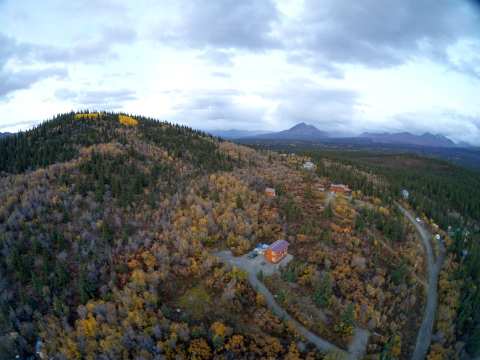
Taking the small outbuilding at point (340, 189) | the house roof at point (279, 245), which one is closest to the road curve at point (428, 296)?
the small outbuilding at point (340, 189)

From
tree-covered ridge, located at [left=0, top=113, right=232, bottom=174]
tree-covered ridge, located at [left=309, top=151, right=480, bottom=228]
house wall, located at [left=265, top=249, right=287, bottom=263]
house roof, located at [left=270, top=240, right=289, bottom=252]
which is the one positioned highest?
tree-covered ridge, located at [left=0, top=113, right=232, bottom=174]

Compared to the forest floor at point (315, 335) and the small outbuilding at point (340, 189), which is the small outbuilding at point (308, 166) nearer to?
the small outbuilding at point (340, 189)

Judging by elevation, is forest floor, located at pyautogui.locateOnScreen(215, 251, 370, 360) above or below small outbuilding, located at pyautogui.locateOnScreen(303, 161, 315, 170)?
below

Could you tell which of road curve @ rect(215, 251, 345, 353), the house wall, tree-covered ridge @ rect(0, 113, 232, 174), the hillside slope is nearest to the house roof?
the house wall

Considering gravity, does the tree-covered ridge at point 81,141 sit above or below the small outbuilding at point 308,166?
above

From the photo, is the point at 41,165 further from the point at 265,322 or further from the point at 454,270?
the point at 454,270

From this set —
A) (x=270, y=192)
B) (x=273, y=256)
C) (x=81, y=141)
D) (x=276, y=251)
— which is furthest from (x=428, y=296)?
(x=81, y=141)

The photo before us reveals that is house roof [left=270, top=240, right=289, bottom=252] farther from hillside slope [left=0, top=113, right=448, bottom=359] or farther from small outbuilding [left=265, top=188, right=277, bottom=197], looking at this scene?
small outbuilding [left=265, top=188, right=277, bottom=197]
